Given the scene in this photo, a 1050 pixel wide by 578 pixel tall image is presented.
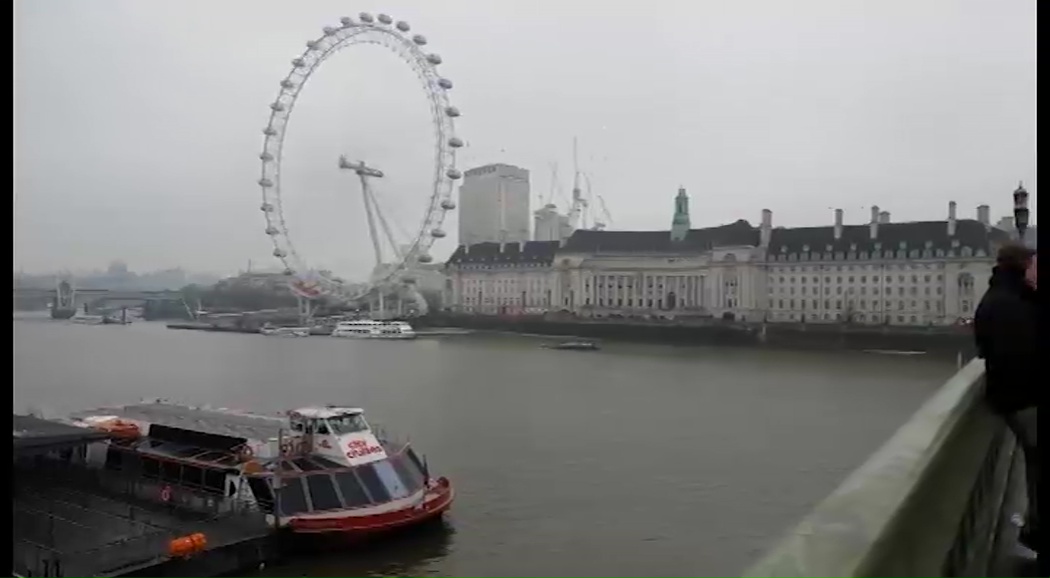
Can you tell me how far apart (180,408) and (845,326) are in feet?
45.4

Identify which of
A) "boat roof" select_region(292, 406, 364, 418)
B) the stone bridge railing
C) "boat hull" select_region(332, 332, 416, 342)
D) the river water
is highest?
the stone bridge railing

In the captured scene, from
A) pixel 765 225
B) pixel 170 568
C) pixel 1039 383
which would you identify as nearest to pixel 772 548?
pixel 1039 383

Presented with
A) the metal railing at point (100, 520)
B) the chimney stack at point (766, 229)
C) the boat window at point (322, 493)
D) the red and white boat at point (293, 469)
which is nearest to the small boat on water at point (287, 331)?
the chimney stack at point (766, 229)

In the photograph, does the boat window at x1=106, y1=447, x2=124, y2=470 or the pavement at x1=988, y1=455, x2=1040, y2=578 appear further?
the boat window at x1=106, y1=447, x2=124, y2=470

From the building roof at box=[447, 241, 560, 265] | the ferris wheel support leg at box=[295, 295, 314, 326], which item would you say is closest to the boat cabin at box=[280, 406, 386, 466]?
the ferris wheel support leg at box=[295, 295, 314, 326]

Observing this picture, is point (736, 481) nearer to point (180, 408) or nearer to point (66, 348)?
point (180, 408)

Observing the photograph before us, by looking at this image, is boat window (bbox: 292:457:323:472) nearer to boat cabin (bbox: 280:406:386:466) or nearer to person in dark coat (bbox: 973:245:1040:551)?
boat cabin (bbox: 280:406:386:466)

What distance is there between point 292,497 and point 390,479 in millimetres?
444

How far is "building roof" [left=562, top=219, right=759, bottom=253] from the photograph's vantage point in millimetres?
23266

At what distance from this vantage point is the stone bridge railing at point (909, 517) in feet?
1.12

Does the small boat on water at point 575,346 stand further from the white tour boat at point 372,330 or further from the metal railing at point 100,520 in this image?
the metal railing at point 100,520

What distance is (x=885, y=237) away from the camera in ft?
66.2

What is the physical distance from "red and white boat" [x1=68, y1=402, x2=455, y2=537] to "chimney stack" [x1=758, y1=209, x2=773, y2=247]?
63.0 feet

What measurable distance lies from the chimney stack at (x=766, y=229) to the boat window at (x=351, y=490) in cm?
1959
